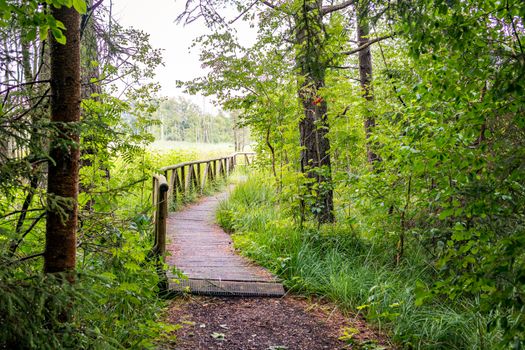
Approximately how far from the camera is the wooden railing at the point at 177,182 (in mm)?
4410

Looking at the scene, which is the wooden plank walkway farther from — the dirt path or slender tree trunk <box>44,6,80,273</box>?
slender tree trunk <box>44,6,80,273</box>

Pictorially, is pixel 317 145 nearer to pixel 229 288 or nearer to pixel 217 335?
pixel 229 288

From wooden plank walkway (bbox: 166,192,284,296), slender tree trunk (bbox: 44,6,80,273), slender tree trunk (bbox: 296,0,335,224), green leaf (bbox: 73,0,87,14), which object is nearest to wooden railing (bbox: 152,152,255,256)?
wooden plank walkway (bbox: 166,192,284,296)

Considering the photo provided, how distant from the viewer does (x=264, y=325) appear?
3762 mm

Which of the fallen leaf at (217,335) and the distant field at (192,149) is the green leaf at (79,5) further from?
the distant field at (192,149)

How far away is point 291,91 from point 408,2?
4.27 m

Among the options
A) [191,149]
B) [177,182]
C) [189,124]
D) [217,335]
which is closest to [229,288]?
[217,335]

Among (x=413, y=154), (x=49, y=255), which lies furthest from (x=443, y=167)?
(x=49, y=255)

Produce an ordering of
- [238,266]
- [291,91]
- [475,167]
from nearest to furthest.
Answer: [475,167] < [238,266] < [291,91]

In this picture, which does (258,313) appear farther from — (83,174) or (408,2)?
(408,2)

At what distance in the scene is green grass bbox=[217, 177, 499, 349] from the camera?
11.1 ft

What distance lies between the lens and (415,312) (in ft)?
12.0

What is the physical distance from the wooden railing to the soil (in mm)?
786

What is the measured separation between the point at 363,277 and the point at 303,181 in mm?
1808
